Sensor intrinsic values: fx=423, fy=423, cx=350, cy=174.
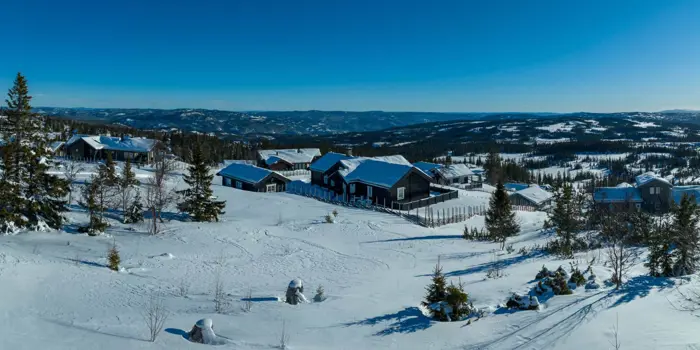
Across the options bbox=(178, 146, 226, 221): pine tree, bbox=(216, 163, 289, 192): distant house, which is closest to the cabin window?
bbox=(216, 163, 289, 192): distant house

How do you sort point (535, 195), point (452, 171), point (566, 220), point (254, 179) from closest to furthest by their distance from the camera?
point (566, 220) < point (254, 179) < point (535, 195) < point (452, 171)

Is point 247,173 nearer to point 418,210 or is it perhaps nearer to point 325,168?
point 325,168

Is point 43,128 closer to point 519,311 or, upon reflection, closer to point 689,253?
point 519,311

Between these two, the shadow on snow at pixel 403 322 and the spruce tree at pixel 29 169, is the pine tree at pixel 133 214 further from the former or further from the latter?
the shadow on snow at pixel 403 322

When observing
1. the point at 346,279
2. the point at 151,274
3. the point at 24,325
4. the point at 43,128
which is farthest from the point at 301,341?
the point at 43,128

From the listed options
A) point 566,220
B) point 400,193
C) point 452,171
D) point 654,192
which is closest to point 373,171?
point 400,193
